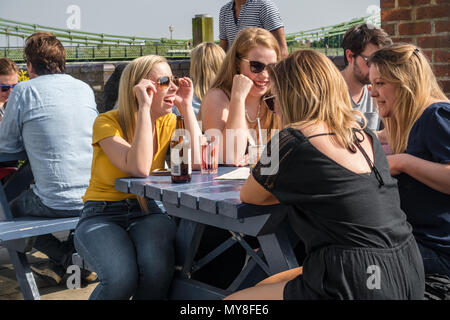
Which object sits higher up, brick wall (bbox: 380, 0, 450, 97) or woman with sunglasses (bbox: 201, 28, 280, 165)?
brick wall (bbox: 380, 0, 450, 97)

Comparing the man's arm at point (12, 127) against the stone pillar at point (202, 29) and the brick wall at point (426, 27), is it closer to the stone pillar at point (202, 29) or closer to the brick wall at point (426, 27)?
the brick wall at point (426, 27)

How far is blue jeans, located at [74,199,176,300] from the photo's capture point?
2490 mm

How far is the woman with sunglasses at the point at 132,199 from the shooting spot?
8.29 ft

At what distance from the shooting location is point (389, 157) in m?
2.29

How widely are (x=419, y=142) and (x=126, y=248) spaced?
1.38 meters

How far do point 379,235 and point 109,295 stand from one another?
4.23 ft

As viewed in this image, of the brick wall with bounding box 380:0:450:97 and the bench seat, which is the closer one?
the bench seat

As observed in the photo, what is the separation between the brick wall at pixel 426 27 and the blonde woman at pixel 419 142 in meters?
1.80

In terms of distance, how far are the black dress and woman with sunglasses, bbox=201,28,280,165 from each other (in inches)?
47.1

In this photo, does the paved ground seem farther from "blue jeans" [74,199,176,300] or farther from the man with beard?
the man with beard

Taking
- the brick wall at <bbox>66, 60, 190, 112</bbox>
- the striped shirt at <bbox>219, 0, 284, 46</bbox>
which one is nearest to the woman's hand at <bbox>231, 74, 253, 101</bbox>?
the striped shirt at <bbox>219, 0, 284, 46</bbox>

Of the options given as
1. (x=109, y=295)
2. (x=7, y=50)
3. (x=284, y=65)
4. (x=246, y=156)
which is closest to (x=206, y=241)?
(x=246, y=156)

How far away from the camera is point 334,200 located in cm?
175
